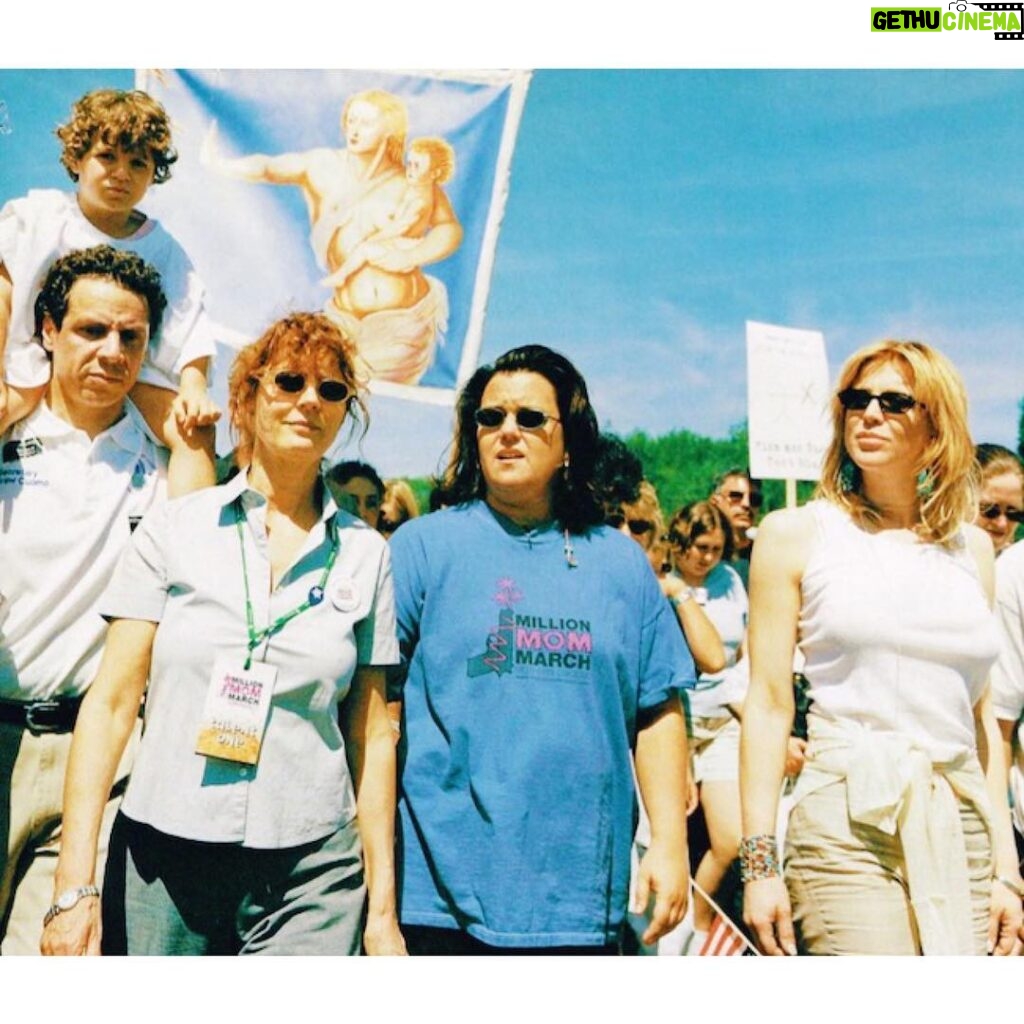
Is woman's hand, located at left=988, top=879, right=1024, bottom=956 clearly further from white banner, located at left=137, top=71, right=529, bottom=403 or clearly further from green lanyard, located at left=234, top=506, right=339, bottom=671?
white banner, located at left=137, top=71, right=529, bottom=403

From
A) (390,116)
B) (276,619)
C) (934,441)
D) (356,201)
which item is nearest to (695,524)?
(934,441)

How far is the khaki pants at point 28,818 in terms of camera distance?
2.63 metres

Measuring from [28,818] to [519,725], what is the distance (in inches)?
49.5

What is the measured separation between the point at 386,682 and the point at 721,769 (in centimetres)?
203

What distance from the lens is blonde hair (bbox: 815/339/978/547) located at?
275 cm

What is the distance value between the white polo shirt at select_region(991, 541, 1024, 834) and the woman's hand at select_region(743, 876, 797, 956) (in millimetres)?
933

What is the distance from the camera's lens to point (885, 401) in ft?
9.04

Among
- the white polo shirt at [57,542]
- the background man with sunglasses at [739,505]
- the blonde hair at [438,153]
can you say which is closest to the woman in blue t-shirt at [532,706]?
the white polo shirt at [57,542]

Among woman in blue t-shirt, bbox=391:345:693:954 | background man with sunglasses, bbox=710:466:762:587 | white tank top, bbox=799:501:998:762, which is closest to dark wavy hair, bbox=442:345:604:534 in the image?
woman in blue t-shirt, bbox=391:345:693:954

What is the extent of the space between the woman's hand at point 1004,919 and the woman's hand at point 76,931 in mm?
2159

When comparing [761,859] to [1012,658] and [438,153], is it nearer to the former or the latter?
[1012,658]

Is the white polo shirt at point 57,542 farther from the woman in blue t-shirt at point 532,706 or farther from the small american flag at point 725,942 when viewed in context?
the small american flag at point 725,942
